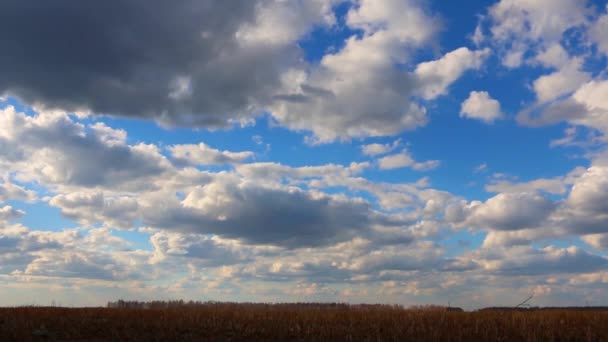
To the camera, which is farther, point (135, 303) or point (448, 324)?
point (135, 303)

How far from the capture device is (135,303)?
64.0 m

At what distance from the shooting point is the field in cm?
3093

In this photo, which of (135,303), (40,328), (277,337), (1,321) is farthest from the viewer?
(135,303)

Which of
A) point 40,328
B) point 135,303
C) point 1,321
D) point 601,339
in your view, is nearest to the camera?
point 601,339

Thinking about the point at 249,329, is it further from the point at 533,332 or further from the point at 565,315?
the point at 565,315

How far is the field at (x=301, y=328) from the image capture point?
3093 cm

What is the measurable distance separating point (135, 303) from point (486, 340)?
4511 centimetres

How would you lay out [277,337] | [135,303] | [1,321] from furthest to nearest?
[135,303] < [1,321] < [277,337]

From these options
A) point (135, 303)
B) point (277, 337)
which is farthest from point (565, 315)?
point (135, 303)

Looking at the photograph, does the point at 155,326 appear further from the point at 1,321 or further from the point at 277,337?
the point at 1,321

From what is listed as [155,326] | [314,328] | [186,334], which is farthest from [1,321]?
[314,328]

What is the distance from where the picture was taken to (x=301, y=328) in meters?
33.5

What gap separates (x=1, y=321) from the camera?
37469mm

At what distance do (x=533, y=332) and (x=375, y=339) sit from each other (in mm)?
8704
